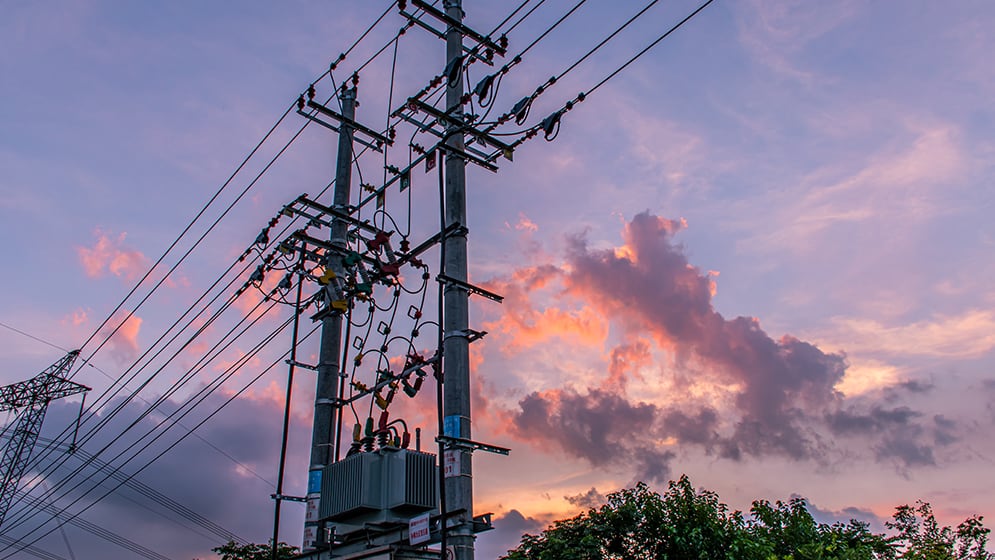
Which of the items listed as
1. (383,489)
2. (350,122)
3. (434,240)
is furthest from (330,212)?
(383,489)

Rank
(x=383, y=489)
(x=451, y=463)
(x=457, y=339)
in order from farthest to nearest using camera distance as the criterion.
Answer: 1. (x=457, y=339)
2. (x=383, y=489)
3. (x=451, y=463)

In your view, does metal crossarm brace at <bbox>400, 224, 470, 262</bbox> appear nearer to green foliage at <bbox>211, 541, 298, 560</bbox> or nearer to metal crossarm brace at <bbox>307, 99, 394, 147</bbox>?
metal crossarm brace at <bbox>307, 99, 394, 147</bbox>

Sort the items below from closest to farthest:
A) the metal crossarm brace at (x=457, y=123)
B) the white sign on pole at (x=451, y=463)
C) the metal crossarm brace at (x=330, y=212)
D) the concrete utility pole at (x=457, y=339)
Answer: the concrete utility pole at (x=457, y=339)
the white sign on pole at (x=451, y=463)
the metal crossarm brace at (x=457, y=123)
the metal crossarm brace at (x=330, y=212)

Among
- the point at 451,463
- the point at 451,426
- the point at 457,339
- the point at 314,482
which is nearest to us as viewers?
the point at 451,463

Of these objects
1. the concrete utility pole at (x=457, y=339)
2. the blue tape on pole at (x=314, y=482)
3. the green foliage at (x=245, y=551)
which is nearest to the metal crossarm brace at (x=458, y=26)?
the concrete utility pole at (x=457, y=339)

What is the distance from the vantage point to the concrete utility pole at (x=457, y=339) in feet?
36.9

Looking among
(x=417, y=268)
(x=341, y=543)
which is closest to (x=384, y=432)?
(x=341, y=543)

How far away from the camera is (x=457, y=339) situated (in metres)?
12.4

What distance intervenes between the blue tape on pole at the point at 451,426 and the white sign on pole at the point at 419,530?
1.29m

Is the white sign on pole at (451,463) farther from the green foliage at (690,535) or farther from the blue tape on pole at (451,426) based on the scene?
the green foliage at (690,535)

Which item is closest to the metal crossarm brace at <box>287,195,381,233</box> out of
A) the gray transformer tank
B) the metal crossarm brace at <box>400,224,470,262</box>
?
the metal crossarm brace at <box>400,224,470,262</box>

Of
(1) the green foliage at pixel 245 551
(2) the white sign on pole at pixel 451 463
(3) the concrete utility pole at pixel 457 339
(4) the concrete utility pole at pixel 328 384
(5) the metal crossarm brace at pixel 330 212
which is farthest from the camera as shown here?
(1) the green foliage at pixel 245 551

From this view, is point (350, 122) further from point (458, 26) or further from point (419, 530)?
point (419, 530)

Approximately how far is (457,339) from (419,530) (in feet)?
10.0
